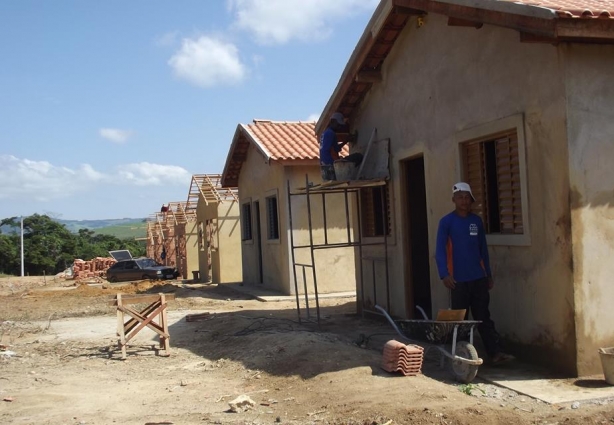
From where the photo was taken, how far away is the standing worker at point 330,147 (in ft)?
38.1

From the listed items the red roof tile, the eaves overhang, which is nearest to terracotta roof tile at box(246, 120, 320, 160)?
the red roof tile

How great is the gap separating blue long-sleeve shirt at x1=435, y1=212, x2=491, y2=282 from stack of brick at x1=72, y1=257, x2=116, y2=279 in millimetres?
35929

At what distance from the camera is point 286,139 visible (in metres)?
19.2

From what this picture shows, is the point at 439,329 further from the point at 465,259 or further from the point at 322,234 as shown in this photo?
the point at 322,234

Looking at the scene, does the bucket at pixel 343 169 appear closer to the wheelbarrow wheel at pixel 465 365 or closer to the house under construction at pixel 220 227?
the wheelbarrow wheel at pixel 465 365

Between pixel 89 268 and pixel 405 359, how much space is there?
37519 millimetres

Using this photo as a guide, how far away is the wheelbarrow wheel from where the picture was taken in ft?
22.4

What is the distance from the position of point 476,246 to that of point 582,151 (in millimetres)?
1572

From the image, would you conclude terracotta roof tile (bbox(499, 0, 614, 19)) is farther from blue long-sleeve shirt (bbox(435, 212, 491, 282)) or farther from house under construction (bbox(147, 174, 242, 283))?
house under construction (bbox(147, 174, 242, 283))

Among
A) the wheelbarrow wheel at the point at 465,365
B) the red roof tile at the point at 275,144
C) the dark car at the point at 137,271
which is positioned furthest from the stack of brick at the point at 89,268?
the wheelbarrow wheel at the point at 465,365

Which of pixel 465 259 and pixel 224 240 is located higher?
pixel 224 240

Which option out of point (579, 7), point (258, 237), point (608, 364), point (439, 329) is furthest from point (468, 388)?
point (258, 237)

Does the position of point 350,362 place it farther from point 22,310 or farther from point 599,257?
point 22,310

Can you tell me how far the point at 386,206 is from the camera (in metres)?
11.6
